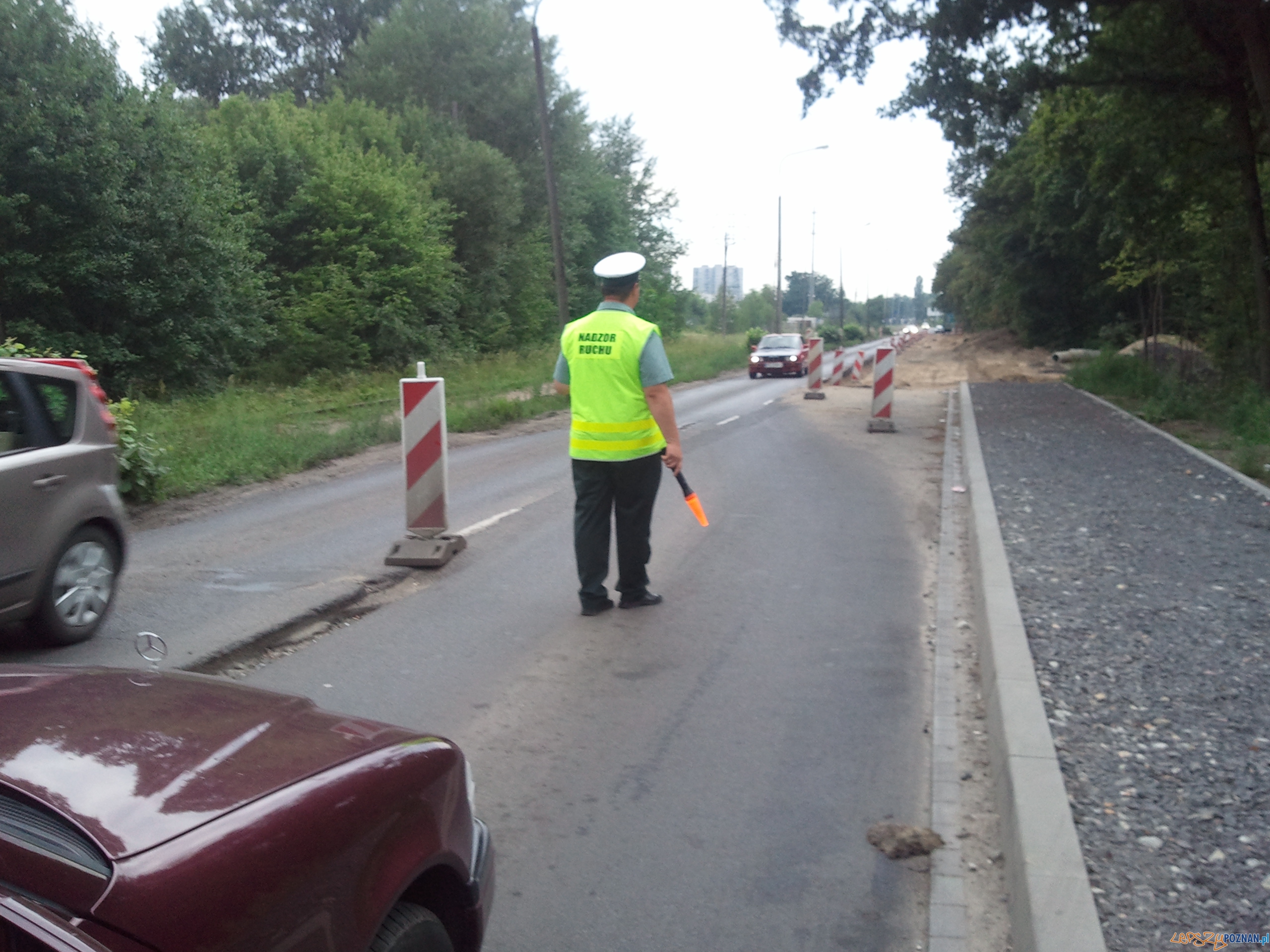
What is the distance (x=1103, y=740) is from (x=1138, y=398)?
828 inches

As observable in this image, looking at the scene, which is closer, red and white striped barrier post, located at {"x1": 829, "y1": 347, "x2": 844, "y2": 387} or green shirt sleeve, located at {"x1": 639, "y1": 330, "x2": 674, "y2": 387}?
green shirt sleeve, located at {"x1": 639, "y1": 330, "x2": 674, "y2": 387}

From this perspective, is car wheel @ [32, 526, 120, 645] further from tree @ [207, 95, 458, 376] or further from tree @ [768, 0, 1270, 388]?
tree @ [207, 95, 458, 376]

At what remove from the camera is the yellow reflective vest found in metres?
6.54

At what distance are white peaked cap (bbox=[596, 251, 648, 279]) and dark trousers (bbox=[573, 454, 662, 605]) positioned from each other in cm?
110

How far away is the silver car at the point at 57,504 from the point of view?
5.58 m

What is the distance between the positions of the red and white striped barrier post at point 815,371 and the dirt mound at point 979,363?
22.3 ft

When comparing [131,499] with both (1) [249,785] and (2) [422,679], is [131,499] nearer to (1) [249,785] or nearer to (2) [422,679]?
(2) [422,679]

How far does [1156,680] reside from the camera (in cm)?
508

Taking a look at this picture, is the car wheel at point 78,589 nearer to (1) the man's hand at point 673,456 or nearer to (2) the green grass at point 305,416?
(1) the man's hand at point 673,456

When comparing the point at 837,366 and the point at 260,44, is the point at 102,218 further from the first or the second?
the point at 260,44

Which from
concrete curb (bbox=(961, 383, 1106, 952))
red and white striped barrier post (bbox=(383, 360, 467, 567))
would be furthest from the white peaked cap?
concrete curb (bbox=(961, 383, 1106, 952))

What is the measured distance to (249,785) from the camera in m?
2.07

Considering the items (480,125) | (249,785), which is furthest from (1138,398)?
(480,125)

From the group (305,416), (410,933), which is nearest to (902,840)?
(410,933)
